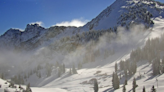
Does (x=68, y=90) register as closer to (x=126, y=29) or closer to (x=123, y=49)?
(x=123, y=49)

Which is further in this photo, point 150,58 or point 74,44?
point 74,44

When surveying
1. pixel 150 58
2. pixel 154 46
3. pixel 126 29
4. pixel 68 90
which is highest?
pixel 126 29

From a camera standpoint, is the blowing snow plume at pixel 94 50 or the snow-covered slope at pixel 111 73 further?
the blowing snow plume at pixel 94 50

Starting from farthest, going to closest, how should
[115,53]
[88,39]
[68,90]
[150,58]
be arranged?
[88,39] < [115,53] < [150,58] < [68,90]

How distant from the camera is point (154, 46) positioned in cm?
11931

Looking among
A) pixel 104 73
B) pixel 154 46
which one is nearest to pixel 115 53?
pixel 154 46

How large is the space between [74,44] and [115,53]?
68368 mm

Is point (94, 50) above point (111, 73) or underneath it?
above

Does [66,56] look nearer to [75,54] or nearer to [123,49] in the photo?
[75,54]

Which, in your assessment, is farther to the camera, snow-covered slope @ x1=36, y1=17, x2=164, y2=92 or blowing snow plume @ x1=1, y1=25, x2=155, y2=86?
blowing snow plume @ x1=1, y1=25, x2=155, y2=86

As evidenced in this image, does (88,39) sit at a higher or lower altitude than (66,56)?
higher

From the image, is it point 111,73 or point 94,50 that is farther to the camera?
point 94,50

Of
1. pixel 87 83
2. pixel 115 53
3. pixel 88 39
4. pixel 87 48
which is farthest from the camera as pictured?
pixel 88 39

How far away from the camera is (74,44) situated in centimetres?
19650
